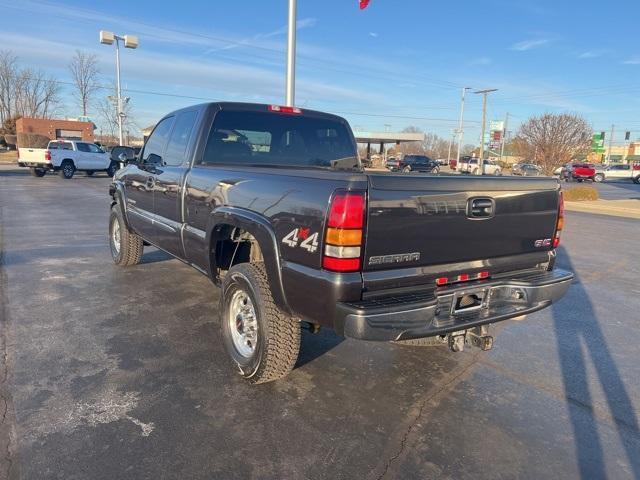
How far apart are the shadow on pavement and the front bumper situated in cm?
69

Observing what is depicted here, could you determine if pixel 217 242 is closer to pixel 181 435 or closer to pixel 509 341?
pixel 181 435

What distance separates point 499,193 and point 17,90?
66.7 m

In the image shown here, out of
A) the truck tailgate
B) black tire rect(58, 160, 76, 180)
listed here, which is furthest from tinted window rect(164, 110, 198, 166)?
black tire rect(58, 160, 76, 180)

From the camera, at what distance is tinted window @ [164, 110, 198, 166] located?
4512 mm

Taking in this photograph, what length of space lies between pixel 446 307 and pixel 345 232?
0.87m

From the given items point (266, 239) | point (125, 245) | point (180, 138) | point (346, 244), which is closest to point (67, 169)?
point (125, 245)

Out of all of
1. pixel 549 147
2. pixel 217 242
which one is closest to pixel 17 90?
pixel 549 147

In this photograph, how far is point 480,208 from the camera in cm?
306

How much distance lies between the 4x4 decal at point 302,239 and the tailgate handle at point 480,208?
1021mm

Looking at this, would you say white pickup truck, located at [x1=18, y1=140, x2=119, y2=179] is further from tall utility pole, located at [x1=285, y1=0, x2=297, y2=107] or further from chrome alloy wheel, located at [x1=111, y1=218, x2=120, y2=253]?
chrome alloy wheel, located at [x1=111, y1=218, x2=120, y2=253]

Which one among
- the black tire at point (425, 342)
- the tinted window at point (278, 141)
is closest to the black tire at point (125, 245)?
the tinted window at point (278, 141)

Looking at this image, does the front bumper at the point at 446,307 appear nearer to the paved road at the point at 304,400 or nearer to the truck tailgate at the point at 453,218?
the truck tailgate at the point at 453,218

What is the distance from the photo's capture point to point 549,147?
2675 cm

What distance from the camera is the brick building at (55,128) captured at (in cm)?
5178
